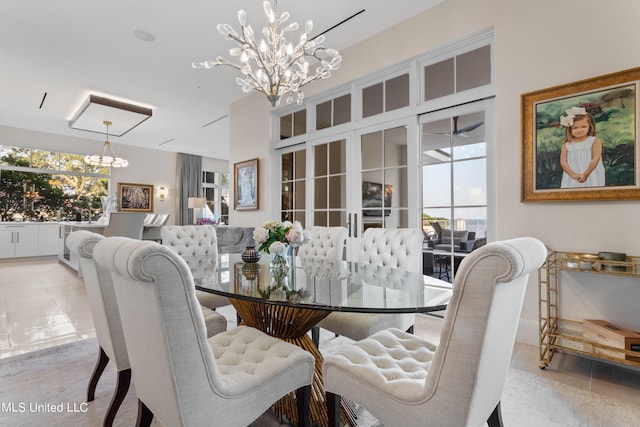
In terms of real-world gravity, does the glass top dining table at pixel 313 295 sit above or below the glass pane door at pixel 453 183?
below

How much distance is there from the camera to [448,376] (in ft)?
3.00

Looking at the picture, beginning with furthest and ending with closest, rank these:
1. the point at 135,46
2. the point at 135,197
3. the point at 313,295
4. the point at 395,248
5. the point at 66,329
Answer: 1. the point at 135,197
2. the point at 135,46
3. the point at 66,329
4. the point at 395,248
5. the point at 313,295

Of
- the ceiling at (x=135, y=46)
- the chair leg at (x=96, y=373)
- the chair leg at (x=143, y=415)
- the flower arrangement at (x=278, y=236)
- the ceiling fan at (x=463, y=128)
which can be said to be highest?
the ceiling at (x=135, y=46)

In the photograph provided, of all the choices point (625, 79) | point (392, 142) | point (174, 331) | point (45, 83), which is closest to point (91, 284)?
point (174, 331)

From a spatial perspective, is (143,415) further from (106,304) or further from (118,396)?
(106,304)

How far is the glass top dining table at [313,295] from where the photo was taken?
4.31 feet

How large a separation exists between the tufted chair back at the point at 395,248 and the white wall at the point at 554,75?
900 millimetres

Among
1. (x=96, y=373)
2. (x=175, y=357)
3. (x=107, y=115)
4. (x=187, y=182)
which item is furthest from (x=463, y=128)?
(x=187, y=182)

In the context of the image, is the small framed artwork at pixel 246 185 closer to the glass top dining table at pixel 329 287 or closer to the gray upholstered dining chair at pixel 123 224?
the gray upholstered dining chair at pixel 123 224

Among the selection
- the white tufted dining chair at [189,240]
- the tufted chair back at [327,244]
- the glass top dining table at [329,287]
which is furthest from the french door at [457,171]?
the white tufted dining chair at [189,240]

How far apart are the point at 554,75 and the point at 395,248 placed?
1.79m

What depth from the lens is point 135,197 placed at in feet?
29.5

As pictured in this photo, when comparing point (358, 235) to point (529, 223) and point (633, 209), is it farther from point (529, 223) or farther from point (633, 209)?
point (633, 209)

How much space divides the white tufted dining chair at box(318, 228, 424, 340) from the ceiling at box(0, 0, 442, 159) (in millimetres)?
2322
